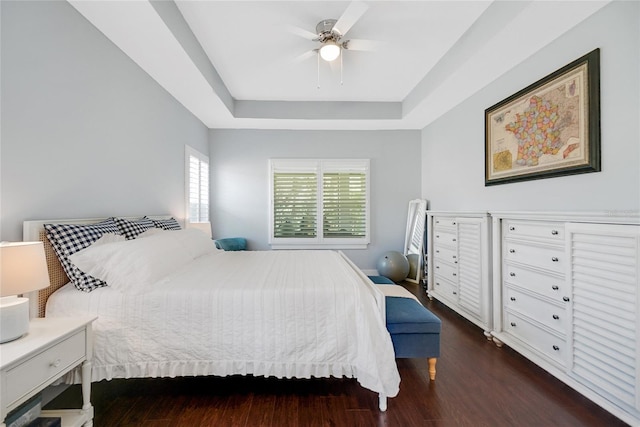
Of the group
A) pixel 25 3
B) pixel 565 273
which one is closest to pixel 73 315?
pixel 25 3

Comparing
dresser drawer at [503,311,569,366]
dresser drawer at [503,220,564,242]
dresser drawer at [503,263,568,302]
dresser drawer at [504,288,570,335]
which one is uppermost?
dresser drawer at [503,220,564,242]

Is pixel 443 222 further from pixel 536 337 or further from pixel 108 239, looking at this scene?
pixel 108 239

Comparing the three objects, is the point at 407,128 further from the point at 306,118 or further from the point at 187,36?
the point at 187,36

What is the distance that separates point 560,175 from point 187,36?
3.25m

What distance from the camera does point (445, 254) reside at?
3191 millimetres

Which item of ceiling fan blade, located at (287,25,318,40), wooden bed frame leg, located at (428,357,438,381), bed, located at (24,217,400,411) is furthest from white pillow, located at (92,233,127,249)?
wooden bed frame leg, located at (428,357,438,381)

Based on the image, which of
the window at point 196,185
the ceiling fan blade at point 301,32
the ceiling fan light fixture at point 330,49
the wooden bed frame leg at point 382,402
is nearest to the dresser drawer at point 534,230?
the wooden bed frame leg at point 382,402

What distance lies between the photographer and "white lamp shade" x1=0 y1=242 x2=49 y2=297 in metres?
1.07

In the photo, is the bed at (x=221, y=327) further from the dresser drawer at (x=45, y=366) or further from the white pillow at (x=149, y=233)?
the white pillow at (x=149, y=233)

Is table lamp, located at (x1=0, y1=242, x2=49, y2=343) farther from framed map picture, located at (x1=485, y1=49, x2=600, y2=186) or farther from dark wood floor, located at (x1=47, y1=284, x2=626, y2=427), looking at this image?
framed map picture, located at (x1=485, y1=49, x2=600, y2=186)

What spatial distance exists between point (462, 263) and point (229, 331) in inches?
96.5

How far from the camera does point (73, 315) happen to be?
1518 millimetres

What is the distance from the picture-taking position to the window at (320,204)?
441 centimetres

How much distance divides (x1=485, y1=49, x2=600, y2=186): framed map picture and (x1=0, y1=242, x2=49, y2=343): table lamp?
323cm
